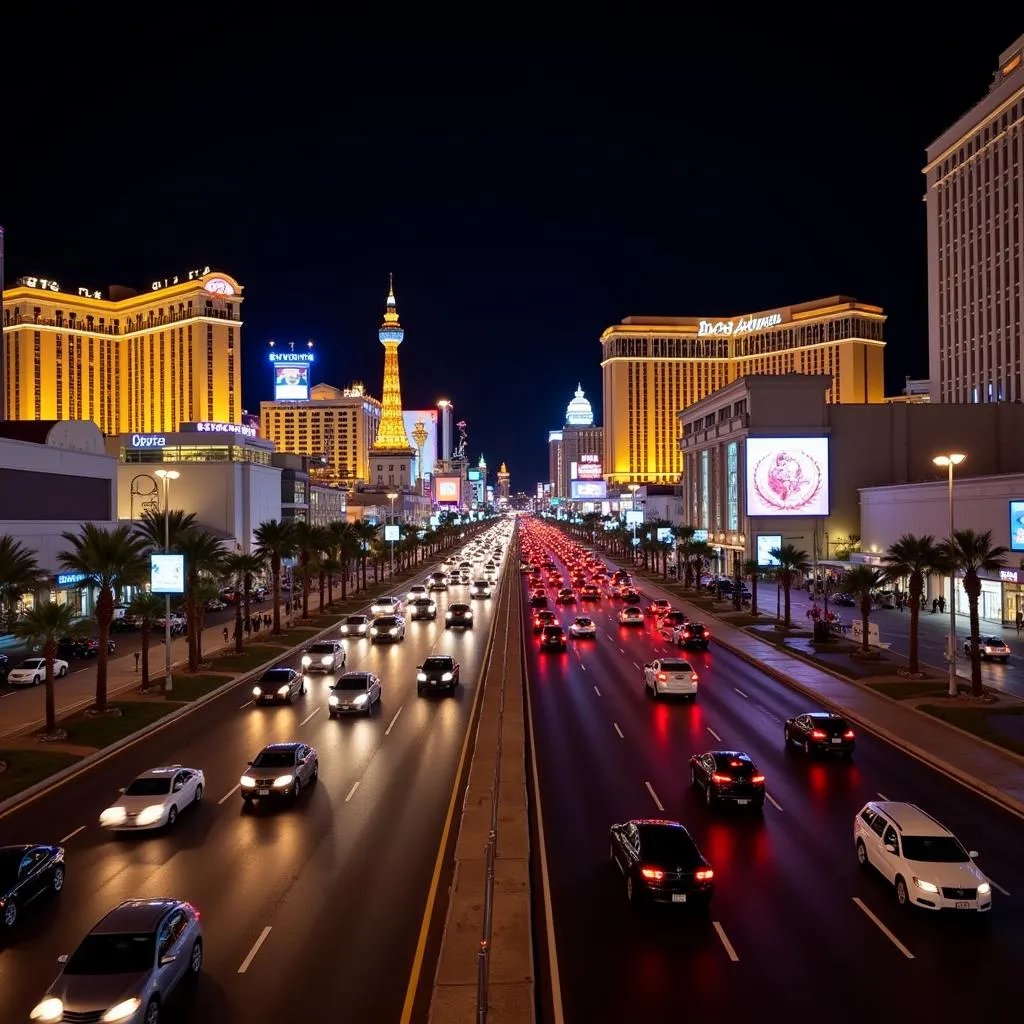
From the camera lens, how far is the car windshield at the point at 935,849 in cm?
1541

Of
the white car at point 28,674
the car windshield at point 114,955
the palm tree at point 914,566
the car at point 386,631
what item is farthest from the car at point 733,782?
the car at point 386,631

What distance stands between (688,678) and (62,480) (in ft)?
153

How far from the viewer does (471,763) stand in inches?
951

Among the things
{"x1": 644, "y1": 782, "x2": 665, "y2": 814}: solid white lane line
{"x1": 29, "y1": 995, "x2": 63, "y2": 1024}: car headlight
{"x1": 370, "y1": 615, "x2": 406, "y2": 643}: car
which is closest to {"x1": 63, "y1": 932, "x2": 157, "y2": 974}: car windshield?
{"x1": 29, "y1": 995, "x2": 63, "y2": 1024}: car headlight

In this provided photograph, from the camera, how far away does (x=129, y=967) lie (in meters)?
11.7

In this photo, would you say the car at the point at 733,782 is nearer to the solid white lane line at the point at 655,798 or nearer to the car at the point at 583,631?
the solid white lane line at the point at 655,798

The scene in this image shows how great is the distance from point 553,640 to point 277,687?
16.5m

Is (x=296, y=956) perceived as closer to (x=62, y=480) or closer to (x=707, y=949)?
(x=707, y=949)

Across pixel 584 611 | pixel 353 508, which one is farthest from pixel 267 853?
pixel 353 508

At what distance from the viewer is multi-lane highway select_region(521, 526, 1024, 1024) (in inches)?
490

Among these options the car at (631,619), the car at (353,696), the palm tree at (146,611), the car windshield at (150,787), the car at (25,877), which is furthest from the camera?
the car at (631,619)

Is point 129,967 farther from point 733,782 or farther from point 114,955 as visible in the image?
point 733,782

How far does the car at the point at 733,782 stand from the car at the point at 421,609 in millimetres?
42504

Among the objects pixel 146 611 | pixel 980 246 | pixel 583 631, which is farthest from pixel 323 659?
pixel 980 246
